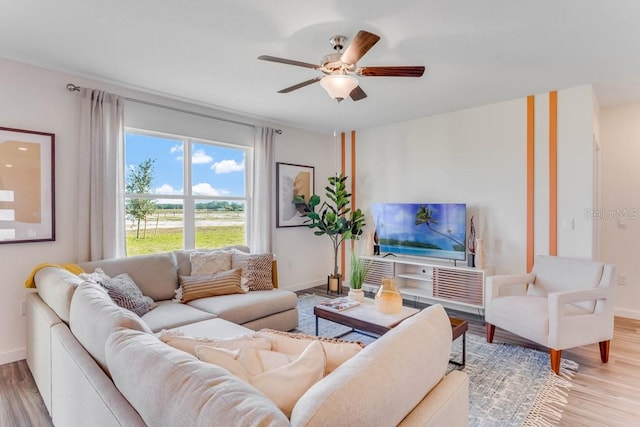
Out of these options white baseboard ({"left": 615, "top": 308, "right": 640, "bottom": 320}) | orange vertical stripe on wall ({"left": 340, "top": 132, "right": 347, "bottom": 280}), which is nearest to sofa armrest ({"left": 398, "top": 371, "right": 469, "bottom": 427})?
white baseboard ({"left": 615, "top": 308, "right": 640, "bottom": 320})

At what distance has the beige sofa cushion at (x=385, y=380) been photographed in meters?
0.74

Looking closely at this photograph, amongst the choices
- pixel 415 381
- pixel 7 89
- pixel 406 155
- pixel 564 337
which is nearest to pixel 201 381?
pixel 415 381

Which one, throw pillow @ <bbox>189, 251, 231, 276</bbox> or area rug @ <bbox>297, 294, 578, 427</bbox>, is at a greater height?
throw pillow @ <bbox>189, 251, 231, 276</bbox>

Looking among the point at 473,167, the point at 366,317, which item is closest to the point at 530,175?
the point at 473,167

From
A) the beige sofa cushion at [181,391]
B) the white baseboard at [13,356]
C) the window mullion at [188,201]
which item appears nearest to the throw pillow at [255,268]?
the window mullion at [188,201]

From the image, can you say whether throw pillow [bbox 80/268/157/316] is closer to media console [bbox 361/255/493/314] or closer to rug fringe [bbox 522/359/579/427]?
rug fringe [bbox 522/359/579/427]

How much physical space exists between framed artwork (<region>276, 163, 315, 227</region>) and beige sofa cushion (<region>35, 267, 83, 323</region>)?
286cm

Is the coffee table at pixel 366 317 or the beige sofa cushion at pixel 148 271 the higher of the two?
the beige sofa cushion at pixel 148 271

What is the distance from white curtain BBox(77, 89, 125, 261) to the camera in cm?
310

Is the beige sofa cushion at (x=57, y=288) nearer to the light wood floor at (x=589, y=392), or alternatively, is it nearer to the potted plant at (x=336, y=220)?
the light wood floor at (x=589, y=392)

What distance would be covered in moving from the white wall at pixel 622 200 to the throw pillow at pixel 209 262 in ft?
14.5

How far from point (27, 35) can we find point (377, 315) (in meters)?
3.30

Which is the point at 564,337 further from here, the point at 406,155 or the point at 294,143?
the point at 294,143

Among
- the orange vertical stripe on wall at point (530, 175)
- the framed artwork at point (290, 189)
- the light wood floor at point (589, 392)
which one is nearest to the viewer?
the light wood floor at point (589, 392)
